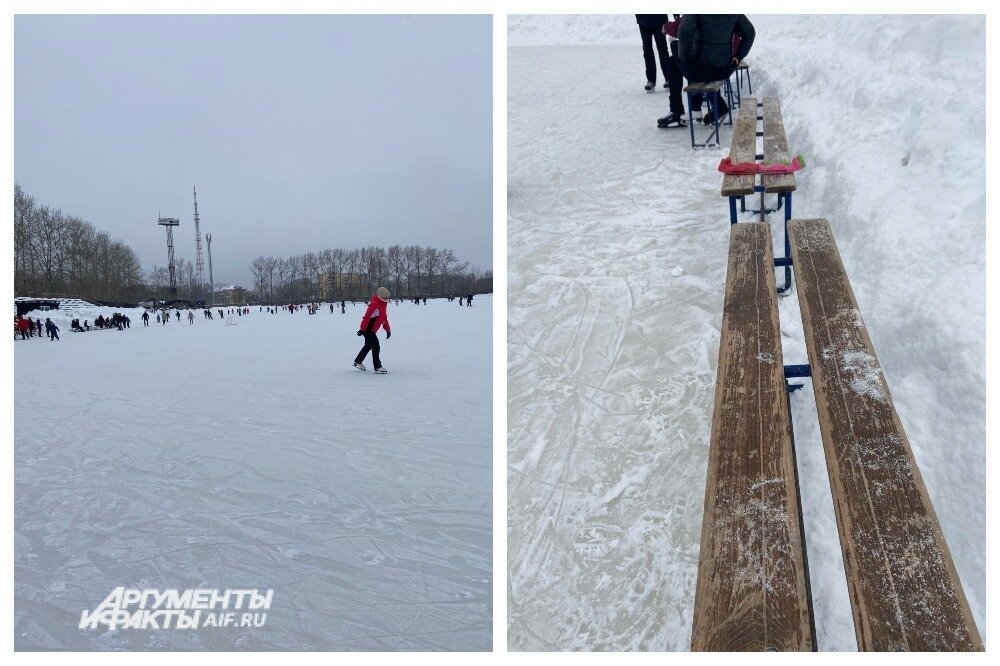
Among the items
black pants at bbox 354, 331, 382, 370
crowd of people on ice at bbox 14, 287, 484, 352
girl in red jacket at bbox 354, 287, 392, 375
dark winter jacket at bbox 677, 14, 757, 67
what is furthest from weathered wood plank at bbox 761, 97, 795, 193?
black pants at bbox 354, 331, 382, 370

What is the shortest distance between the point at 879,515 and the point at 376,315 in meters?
7.45

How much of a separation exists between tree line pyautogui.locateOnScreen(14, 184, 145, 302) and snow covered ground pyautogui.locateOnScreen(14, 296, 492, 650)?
1236cm

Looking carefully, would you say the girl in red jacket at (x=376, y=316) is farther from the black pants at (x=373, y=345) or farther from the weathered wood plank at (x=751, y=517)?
the weathered wood plank at (x=751, y=517)

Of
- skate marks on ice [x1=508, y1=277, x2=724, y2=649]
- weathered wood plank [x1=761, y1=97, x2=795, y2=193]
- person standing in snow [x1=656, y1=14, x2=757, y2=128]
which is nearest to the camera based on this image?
skate marks on ice [x1=508, y1=277, x2=724, y2=649]

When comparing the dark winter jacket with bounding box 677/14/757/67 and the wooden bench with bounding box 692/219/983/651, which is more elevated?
the dark winter jacket with bounding box 677/14/757/67

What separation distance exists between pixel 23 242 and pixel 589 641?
2247 cm

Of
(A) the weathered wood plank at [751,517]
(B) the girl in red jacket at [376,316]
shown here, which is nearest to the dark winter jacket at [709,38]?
(B) the girl in red jacket at [376,316]

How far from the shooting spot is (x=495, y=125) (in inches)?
106

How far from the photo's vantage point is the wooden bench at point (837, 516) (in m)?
1.51

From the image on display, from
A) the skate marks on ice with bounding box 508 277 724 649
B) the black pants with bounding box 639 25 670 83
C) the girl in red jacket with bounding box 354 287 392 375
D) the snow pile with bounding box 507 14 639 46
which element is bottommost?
the skate marks on ice with bounding box 508 277 724 649

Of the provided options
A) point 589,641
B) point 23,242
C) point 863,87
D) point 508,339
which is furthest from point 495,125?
point 23,242

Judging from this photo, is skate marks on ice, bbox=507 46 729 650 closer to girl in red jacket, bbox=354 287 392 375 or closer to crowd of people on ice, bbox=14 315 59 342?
girl in red jacket, bbox=354 287 392 375

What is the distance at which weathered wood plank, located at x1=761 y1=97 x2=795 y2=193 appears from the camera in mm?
4293

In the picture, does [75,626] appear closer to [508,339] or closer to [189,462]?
[189,462]
